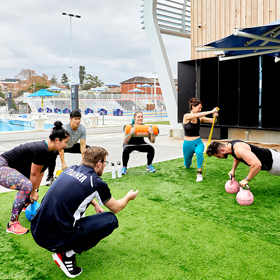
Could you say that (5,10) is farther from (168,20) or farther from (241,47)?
(241,47)

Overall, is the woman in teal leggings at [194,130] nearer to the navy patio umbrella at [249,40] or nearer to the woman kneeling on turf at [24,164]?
the navy patio umbrella at [249,40]

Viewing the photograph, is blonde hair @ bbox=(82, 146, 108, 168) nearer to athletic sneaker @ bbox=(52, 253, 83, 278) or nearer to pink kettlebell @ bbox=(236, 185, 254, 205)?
athletic sneaker @ bbox=(52, 253, 83, 278)

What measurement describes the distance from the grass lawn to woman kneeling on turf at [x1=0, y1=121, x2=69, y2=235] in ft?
1.15

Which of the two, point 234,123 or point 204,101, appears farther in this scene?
point 204,101

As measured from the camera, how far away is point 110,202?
108 inches

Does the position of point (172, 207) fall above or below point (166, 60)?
below

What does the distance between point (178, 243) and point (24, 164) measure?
2195mm

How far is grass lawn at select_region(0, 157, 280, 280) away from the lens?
2.82 m

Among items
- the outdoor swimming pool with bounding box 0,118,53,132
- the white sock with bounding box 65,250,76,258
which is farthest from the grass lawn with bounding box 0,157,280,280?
the outdoor swimming pool with bounding box 0,118,53,132

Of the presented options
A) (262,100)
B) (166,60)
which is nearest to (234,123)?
(262,100)

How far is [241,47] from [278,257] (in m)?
3.86

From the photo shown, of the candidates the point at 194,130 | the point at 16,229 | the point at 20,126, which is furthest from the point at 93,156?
the point at 20,126

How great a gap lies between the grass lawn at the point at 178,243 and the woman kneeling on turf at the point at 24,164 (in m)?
0.35

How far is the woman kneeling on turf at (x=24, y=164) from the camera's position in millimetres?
3549
